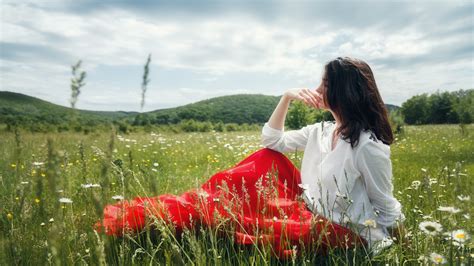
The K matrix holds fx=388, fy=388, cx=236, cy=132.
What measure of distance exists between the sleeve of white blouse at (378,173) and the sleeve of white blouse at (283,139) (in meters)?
0.86

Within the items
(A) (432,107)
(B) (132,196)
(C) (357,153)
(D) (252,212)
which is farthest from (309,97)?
(A) (432,107)

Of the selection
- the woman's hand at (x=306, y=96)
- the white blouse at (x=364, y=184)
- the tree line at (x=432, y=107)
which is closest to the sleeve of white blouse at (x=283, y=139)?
the woman's hand at (x=306, y=96)

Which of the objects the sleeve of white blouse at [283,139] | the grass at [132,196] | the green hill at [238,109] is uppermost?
the green hill at [238,109]

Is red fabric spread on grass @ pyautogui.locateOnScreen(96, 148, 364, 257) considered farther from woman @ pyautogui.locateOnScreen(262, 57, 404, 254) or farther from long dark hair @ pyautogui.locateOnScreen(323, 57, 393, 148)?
long dark hair @ pyautogui.locateOnScreen(323, 57, 393, 148)

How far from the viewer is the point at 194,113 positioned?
63875 millimetres

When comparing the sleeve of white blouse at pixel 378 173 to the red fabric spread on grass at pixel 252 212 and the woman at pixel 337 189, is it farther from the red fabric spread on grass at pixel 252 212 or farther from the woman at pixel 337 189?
the red fabric spread on grass at pixel 252 212

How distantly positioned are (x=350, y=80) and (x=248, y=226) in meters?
1.28

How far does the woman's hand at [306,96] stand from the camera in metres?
3.09

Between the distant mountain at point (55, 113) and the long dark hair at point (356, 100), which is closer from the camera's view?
the distant mountain at point (55, 113)

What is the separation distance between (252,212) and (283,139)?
86 centimetres

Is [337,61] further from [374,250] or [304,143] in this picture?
[374,250]

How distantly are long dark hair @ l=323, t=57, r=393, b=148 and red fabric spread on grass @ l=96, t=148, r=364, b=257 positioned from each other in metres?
0.63

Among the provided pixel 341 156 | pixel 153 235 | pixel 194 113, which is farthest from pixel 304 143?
pixel 194 113

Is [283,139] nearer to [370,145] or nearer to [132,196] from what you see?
[370,145]
